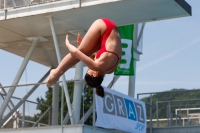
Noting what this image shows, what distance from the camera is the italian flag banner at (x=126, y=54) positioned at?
23469 mm

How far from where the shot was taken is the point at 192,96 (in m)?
25.7

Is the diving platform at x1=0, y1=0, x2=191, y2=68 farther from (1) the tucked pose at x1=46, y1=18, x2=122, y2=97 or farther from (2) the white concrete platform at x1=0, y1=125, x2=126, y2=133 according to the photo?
(1) the tucked pose at x1=46, y1=18, x2=122, y2=97

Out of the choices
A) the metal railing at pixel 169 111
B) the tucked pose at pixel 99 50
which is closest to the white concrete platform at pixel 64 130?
the metal railing at pixel 169 111

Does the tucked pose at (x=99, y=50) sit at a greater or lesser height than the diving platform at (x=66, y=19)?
lesser

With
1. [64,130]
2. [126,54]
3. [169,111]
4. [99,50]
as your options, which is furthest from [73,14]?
[99,50]

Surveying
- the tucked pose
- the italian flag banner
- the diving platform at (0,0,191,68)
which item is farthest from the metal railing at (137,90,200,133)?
the tucked pose

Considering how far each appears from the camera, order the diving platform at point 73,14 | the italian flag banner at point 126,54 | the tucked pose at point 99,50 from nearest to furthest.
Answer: the tucked pose at point 99,50
the diving platform at point 73,14
the italian flag banner at point 126,54

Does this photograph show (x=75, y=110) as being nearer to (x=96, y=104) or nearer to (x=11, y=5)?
(x=96, y=104)

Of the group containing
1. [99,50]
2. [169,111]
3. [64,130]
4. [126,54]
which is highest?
[126,54]

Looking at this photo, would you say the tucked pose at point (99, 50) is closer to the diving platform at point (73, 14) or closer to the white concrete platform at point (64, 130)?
the white concrete platform at point (64, 130)

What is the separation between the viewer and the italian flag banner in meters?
23.5

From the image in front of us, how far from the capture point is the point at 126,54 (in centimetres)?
2353

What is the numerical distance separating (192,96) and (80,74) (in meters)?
6.50

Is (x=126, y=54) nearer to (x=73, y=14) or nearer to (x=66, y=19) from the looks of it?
(x=66, y=19)
